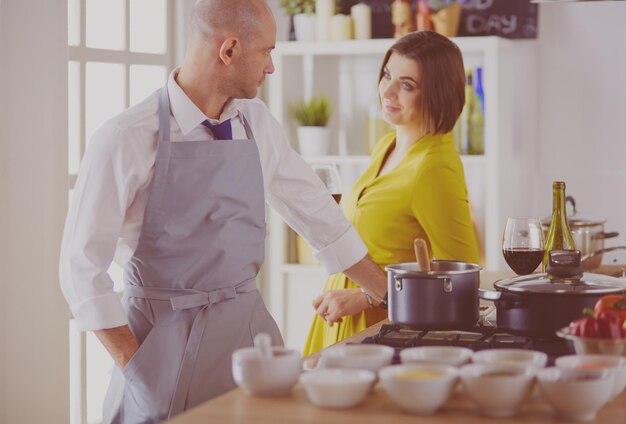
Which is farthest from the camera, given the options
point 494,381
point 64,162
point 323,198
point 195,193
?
point 64,162

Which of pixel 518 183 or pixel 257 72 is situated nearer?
pixel 257 72

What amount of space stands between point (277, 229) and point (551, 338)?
2.94 meters

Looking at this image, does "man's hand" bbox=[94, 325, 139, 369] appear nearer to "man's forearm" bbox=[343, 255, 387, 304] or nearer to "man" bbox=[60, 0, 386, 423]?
"man" bbox=[60, 0, 386, 423]

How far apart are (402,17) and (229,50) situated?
2358 mm

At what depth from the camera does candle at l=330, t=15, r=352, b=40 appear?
502 cm

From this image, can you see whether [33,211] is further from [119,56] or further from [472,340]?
[472,340]

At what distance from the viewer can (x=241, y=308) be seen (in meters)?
2.76

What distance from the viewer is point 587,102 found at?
16.2 feet

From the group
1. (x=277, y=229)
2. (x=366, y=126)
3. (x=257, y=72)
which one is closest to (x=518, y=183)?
(x=366, y=126)

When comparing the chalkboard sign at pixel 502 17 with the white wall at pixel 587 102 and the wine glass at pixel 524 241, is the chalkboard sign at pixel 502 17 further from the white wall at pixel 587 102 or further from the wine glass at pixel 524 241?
the wine glass at pixel 524 241

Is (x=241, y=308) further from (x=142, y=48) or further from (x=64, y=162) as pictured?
(x=142, y=48)

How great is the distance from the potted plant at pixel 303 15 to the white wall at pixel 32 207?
5.77ft

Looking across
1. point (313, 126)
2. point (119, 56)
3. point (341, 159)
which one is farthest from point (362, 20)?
point (119, 56)

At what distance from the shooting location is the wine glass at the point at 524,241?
273 centimetres
